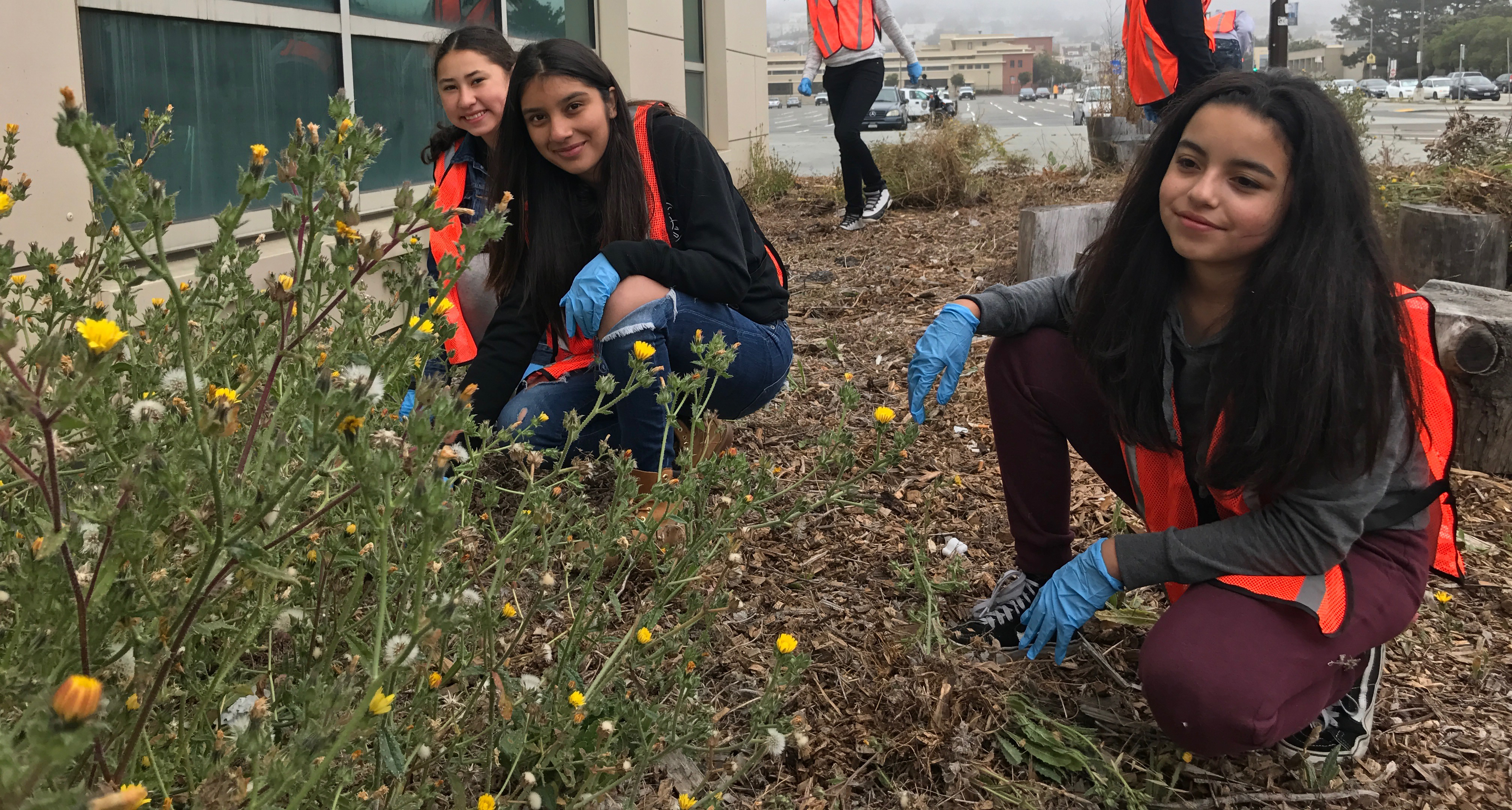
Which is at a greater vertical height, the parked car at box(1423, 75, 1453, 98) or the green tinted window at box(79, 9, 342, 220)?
the parked car at box(1423, 75, 1453, 98)

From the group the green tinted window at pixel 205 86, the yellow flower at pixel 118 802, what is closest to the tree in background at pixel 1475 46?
the green tinted window at pixel 205 86

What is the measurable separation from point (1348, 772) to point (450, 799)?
1552mm

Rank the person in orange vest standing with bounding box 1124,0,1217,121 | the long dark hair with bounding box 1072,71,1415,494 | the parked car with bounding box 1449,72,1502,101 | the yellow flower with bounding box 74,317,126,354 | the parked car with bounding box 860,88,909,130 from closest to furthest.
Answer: the yellow flower with bounding box 74,317,126,354, the long dark hair with bounding box 1072,71,1415,494, the person in orange vest standing with bounding box 1124,0,1217,121, the parked car with bounding box 860,88,909,130, the parked car with bounding box 1449,72,1502,101

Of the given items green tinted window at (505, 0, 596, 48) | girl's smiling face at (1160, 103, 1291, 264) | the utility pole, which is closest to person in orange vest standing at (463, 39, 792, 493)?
girl's smiling face at (1160, 103, 1291, 264)

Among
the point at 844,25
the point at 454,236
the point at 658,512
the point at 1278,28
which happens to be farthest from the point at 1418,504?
the point at 1278,28

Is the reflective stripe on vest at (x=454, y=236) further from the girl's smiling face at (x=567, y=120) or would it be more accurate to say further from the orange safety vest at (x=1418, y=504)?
the orange safety vest at (x=1418, y=504)

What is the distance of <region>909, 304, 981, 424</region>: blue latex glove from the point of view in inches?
88.3

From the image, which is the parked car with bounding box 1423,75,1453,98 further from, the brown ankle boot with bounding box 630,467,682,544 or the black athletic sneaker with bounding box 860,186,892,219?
the brown ankle boot with bounding box 630,467,682,544

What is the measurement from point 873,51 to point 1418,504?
233 inches

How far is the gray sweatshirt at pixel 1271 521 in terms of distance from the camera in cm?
175

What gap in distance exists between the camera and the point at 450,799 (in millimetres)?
1519

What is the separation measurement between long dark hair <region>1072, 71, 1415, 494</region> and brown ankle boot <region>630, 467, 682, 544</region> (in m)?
0.95

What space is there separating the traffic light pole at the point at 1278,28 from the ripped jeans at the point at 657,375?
829 centimetres

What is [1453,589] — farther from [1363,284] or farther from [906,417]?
[906,417]
